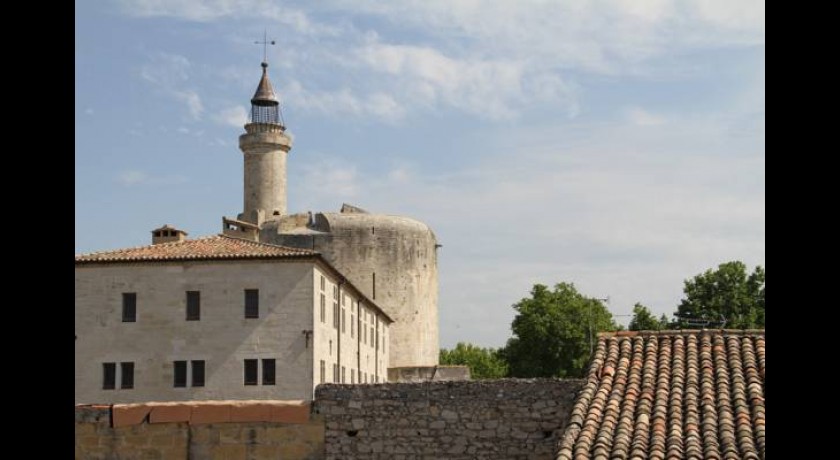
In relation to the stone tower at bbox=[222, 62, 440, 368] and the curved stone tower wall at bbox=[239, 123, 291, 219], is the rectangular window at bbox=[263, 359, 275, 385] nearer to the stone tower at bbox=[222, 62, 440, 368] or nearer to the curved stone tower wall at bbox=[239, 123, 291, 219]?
the stone tower at bbox=[222, 62, 440, 368]

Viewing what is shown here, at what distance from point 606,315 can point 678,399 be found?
62587mm

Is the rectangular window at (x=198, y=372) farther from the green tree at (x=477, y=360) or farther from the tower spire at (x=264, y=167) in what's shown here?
the green tree at (x=477, y=360)

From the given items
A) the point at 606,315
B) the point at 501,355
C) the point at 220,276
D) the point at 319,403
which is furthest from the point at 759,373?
the point at 501,355

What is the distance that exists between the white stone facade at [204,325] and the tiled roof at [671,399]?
70.0 feet

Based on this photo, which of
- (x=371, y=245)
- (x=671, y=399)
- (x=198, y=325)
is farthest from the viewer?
(x=371, y=245)

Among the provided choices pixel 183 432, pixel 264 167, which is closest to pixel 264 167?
pixel 264 167

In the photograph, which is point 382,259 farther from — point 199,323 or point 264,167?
point 199,323

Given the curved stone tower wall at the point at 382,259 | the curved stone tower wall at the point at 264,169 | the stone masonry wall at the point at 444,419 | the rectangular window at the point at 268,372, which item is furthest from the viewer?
the curved stone tower wall at the point at 264,169

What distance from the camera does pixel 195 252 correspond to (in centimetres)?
3788

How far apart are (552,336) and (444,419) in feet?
180

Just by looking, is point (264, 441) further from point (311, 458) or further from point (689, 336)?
point (689, 336)

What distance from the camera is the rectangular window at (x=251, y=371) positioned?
37156mm

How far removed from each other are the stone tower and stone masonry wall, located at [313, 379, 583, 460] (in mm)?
41215

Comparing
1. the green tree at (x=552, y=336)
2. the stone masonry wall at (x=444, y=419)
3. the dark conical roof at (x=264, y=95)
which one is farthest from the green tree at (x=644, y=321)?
the stone masonry wall at (x=444, y=419)
